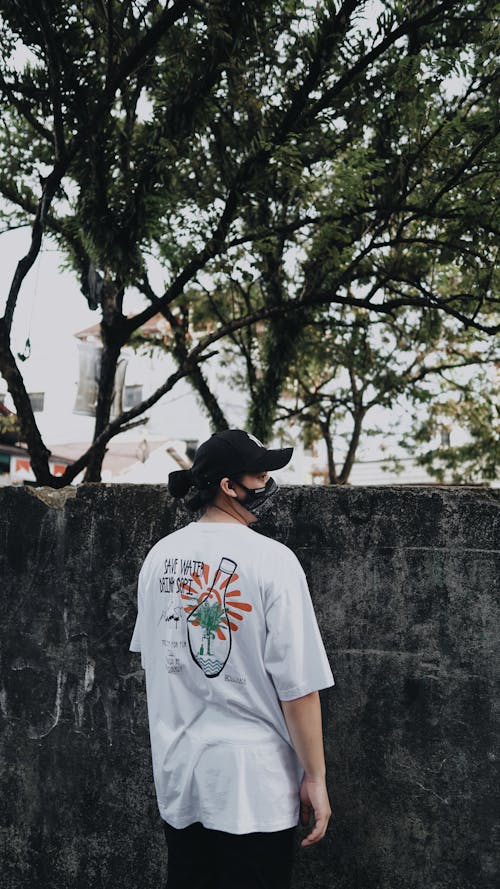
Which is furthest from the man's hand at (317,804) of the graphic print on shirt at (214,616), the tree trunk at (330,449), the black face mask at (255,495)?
the tree trunk at (330,449)

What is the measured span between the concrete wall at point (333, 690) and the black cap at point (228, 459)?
2.47ft

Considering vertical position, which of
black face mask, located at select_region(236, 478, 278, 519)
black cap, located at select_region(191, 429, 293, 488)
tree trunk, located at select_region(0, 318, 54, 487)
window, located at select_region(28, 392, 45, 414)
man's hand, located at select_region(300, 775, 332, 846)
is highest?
window, located at select_region(28, 392, 45, 414)

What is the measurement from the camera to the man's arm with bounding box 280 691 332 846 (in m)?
2.09

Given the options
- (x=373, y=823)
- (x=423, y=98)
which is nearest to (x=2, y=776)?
(x=373, y=823)

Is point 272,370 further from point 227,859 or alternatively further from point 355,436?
point 227,859

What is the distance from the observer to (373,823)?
286cm

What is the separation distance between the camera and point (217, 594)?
85.4 inches

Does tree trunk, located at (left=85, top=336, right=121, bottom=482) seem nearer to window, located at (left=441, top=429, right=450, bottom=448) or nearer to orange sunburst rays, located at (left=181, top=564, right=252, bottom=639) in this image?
orange sunburst rays, located at (left=181, top=564, right=252, bottom=639)

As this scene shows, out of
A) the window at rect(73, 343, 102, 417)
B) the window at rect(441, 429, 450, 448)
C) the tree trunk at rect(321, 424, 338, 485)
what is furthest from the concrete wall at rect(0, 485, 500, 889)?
the window at rect(441, 429, 450, 448)

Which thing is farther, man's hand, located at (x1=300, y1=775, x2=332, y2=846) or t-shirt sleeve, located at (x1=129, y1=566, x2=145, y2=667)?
t-shirt sleeve, located at (x1=129, y1=566, x2=145, y2=667)

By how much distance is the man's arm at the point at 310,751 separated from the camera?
2092mm

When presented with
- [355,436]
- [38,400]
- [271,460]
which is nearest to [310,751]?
[271,460]

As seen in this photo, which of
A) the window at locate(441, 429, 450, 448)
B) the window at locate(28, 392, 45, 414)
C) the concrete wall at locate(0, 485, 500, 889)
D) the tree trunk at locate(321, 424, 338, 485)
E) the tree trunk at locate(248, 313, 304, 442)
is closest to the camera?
the concrete wall at locate(0, 485, 500, 889)

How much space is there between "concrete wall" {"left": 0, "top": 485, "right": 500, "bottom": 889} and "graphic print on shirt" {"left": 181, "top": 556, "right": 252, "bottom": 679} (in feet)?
2.96
